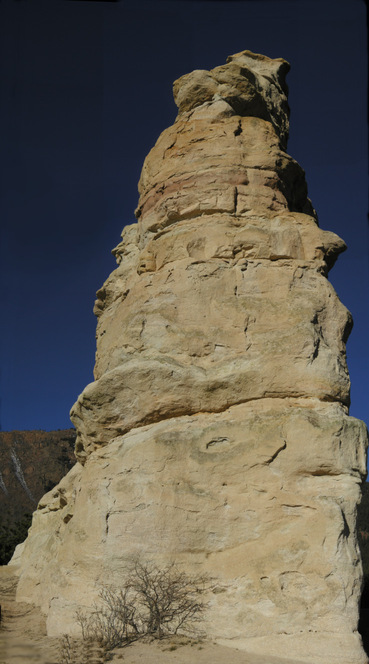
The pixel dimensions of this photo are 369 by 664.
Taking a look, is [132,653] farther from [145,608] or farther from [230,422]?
[230,422]

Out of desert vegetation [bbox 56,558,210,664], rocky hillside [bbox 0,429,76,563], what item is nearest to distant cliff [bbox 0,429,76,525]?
rocky hillside [bbox 0,429,76,563]

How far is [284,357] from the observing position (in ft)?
23.9

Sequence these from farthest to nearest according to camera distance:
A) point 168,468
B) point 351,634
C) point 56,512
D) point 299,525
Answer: point 56,512, point 168,468, point 299,525, point 351,634

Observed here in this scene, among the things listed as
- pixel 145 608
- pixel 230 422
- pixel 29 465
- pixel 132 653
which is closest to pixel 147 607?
pixel 145 608

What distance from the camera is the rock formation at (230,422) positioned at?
6.08 meters

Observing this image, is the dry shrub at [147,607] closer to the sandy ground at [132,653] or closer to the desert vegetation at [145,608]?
the desert vegetation at [145,608]

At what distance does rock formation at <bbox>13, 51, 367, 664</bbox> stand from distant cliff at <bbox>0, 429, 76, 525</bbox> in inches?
1284

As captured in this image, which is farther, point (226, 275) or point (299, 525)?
point (226, 275)

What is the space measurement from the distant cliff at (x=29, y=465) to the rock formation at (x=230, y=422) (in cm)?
3261

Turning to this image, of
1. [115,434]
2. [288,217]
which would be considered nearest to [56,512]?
[115,434]

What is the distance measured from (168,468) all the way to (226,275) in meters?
3.03

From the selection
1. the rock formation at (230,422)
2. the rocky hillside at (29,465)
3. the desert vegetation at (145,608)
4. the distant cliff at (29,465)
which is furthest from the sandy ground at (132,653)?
the distant cliff at (29,465)

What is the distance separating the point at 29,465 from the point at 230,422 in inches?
1739

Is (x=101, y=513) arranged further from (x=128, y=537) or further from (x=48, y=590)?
(x=48, y=590)
